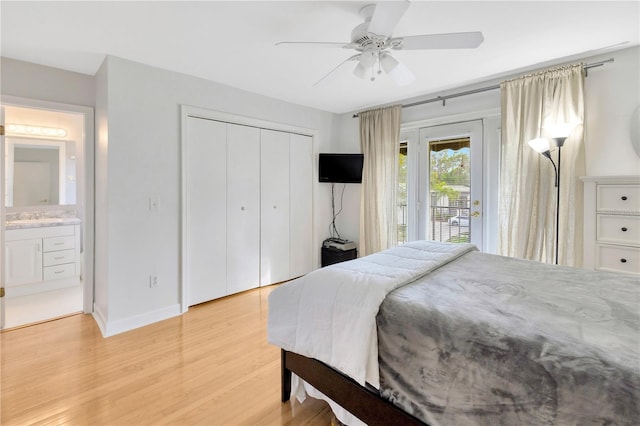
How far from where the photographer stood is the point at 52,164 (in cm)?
407

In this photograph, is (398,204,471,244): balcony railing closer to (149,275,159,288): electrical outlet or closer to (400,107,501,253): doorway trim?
(400,107,501,253): doorway trim

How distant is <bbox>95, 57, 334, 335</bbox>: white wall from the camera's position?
101 inches

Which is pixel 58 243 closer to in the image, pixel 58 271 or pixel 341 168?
pixel 58 271

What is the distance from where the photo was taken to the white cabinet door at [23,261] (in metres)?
3.39

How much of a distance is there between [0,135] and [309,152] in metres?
3.11

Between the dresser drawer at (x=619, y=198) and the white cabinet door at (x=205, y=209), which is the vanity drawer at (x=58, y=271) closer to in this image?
the white cabinet door at (x=205, y=209)

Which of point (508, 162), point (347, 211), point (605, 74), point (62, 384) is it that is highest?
point (605, 74)

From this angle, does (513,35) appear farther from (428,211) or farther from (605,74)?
(428,211)

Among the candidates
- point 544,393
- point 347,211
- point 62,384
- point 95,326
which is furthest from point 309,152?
point 544,393

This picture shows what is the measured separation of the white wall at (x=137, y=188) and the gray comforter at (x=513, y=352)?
237 cm

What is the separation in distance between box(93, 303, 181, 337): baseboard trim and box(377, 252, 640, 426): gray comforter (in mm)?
2395

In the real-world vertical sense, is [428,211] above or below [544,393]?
above

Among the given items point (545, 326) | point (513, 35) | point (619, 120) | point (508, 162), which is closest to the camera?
point (545, 326)

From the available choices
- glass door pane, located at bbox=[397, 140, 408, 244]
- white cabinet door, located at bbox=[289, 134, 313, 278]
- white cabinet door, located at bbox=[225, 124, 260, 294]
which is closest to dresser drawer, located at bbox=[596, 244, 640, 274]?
glass door pane, located at bbox=[397, 140, 408, 244]
